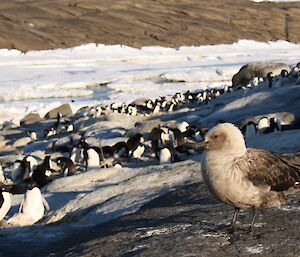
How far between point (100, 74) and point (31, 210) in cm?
3184

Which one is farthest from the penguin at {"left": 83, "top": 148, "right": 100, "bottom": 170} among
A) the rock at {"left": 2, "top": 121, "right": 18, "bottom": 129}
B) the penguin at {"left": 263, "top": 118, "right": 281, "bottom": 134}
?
the rock at {"left": 2, "top": 121, "right": 18, "bottom": 129}

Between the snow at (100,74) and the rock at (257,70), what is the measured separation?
15.2 ft

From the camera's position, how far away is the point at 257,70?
2898 centimetres

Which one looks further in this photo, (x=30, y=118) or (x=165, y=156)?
(x=30, y=118)

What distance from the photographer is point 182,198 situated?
7027 mm

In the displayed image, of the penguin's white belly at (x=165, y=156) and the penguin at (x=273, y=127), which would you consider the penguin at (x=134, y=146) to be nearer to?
the penguin's white belly at (x=165, y=156)

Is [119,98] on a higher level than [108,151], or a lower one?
lower

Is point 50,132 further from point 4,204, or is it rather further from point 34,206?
point 4,204

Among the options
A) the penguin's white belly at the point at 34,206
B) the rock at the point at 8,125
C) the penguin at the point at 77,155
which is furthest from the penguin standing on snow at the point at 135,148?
the rock at the point at 8,125

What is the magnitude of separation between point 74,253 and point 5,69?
40.5 metres

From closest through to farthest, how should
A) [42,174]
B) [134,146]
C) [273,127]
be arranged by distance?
[42,174] → [273,127] → [134,146]

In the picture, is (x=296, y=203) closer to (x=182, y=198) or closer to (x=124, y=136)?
(x=182, y=198)

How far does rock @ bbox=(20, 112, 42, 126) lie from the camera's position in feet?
86.4

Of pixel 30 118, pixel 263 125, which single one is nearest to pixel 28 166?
pixel 263 125
